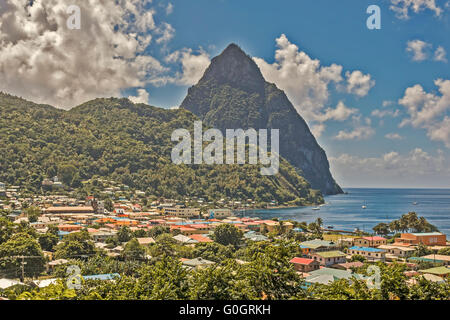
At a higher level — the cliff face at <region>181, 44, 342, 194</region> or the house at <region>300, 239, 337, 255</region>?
the cliff face at <region>181, 44, 342, 194</region>

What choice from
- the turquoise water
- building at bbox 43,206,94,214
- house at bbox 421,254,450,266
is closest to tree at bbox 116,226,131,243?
building at bbox 43,206,94,214

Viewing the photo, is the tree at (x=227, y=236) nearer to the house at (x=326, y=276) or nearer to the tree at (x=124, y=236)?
the tree at (x=124, y=236)

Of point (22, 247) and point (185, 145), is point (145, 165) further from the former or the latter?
point (22, 247)

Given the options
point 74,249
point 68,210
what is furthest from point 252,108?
point 74,249

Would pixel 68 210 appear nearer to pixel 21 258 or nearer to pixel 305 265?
pixel 21 258

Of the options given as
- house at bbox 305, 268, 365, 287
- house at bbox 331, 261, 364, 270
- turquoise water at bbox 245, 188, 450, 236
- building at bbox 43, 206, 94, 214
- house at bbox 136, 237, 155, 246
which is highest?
building at bbox 43, 206, 94, 214

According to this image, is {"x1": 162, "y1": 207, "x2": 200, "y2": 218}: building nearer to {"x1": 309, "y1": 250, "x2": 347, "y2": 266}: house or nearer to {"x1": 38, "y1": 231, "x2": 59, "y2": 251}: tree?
{"x1": 38, "y1": 231, "x2": 59, "y2": 251}: tree
